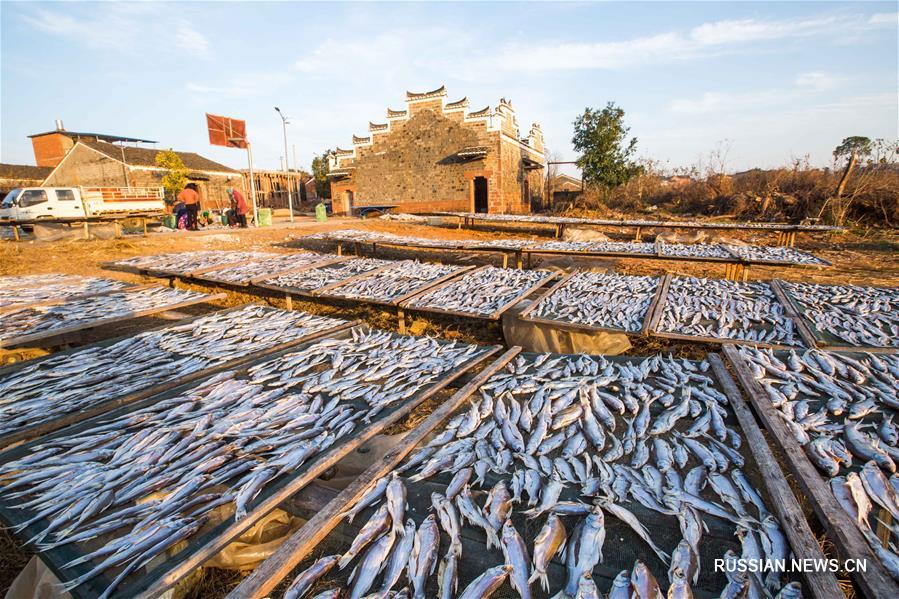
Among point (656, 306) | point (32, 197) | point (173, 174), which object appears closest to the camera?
point (656, 306)

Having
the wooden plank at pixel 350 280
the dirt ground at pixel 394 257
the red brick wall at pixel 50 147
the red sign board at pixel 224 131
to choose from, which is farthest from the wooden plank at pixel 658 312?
the red brick wall at pixel 50 147

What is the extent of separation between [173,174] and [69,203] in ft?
53.4

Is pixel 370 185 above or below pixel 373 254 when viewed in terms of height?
above

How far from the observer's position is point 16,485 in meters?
1.90

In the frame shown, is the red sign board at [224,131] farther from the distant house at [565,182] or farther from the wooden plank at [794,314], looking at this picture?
the distant house at [565,182]

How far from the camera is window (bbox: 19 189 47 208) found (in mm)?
14523

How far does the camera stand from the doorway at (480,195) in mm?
24344

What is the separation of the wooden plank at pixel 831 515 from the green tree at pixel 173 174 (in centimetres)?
3613

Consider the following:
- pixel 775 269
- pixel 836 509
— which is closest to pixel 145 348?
pixel 836 509

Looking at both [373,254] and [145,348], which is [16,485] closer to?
[145,348]

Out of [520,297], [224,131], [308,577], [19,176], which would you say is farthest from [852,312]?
[19,176]

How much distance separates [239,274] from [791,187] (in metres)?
21.4

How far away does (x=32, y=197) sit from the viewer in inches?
577

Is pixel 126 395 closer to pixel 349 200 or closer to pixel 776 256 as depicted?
pixel 776 256
